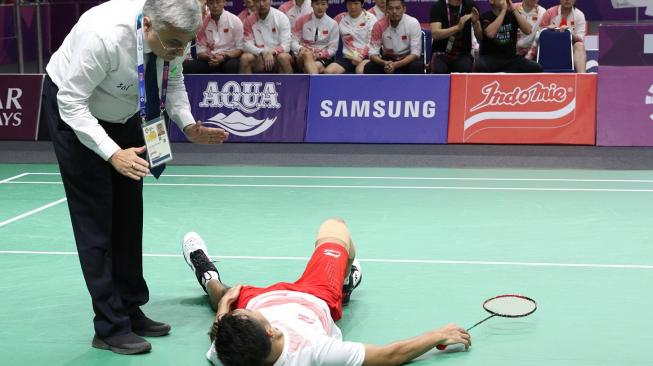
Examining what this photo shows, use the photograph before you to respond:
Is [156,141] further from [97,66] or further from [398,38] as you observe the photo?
[398,38]

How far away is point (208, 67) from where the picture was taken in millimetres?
12648

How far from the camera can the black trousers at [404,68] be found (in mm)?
12188

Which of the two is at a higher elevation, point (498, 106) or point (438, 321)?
point (498, 106)

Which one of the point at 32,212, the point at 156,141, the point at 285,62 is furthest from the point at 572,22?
the point at 156,141

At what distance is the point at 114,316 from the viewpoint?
16.3ft

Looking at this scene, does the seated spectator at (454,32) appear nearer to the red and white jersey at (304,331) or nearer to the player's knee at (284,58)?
the player's knee at (284,58)

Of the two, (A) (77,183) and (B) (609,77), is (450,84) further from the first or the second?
(A) (77,183)

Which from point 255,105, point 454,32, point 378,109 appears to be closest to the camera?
point 378,109

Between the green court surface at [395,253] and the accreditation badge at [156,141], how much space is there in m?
1.02

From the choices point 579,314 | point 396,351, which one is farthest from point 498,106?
point 396,351

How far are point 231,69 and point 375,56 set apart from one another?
1865 millimetres

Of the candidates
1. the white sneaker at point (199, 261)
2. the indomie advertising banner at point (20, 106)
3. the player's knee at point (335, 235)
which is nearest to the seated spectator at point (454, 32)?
the indomie advertising banner at point (20, 106)

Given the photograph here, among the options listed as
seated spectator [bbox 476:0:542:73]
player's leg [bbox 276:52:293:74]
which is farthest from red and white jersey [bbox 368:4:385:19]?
seated spectator [bbox 476:0:542:73]

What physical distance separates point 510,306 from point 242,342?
178 cm
